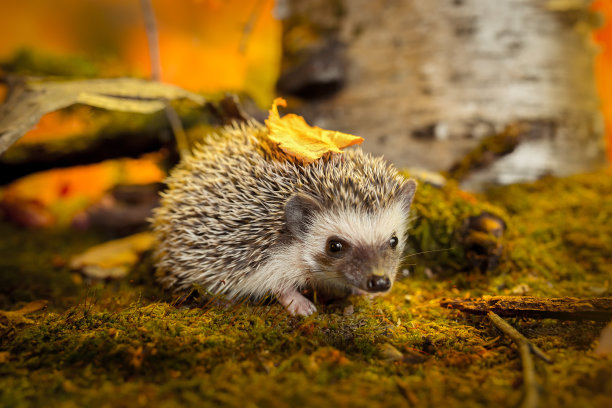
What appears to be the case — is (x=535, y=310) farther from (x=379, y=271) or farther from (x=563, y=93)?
(x=563, y=93)

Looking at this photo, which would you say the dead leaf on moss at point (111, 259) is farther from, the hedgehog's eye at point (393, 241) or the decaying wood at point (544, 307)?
the decaying wood at point (544, 307)

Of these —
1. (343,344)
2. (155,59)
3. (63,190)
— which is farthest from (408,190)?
(63,190)

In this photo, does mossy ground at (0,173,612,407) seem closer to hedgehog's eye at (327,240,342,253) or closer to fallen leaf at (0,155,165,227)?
hedgehog's eye at (327,240,342,253)

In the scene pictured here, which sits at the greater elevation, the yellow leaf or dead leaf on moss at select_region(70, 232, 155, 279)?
the yellow leaf

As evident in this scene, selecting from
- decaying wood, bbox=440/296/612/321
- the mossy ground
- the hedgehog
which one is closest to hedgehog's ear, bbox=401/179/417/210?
the hedgehog

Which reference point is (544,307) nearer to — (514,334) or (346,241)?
(514,334)
